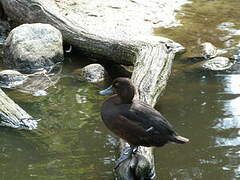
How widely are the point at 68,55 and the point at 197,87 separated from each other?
7.55 ft

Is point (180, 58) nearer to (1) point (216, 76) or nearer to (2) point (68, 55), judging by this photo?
(1) point (216, 76)

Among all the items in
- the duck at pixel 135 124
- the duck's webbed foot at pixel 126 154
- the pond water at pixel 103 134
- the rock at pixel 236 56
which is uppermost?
the duck at pixel 135 124

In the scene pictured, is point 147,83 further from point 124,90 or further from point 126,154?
point 126,154

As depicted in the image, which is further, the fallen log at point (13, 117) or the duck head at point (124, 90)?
the fallen log at point (13, 117)

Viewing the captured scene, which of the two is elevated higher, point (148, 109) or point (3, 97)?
point (148, 109)

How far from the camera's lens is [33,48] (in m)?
7.79

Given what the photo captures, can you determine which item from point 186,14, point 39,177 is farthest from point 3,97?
point 186,14

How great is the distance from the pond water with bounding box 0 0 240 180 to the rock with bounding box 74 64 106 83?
0.45ft

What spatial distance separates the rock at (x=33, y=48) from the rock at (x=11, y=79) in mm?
351

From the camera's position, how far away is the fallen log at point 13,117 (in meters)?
5.94

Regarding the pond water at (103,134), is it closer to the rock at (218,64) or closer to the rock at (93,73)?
the rock at (93,73)

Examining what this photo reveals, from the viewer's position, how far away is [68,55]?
825 cm

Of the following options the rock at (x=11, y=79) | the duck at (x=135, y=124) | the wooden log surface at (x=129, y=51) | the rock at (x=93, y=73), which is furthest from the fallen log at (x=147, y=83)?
the rock at (x=11, y=79)

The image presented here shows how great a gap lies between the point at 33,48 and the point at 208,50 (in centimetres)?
270
